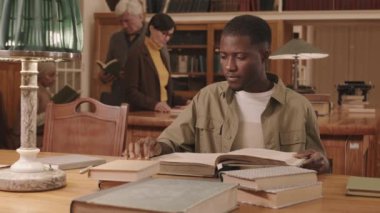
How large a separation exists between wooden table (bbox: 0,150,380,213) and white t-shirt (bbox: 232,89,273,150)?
43 centimetres

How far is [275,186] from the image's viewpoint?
1.18m

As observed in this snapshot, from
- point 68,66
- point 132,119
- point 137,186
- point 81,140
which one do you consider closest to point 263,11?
point 68,66

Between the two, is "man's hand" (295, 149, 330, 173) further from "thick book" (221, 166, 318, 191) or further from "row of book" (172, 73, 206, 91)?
"row of book" (172, 73, 206, 91)

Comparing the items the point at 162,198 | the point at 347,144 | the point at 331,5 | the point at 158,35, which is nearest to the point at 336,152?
the point at 347,144

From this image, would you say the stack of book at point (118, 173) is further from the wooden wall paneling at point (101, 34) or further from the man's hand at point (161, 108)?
the wooden wall paneling at point (101, 34)

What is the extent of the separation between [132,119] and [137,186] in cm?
206

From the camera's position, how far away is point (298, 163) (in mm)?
1417

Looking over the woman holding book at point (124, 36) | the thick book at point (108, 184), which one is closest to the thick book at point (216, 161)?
the thick book at point (108, 184)

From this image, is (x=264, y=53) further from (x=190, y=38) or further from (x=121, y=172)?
(x=190, y=38)

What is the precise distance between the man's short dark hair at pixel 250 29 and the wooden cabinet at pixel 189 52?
13.8 feet

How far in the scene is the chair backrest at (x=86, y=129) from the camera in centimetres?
208

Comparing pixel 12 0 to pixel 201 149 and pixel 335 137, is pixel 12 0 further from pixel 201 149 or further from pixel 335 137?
pixel 335 137

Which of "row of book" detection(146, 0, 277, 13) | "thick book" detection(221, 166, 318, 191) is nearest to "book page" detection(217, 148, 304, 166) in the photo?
"thick book" detection(221, 166, 318, 191)

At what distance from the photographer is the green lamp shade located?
131 centimetres
